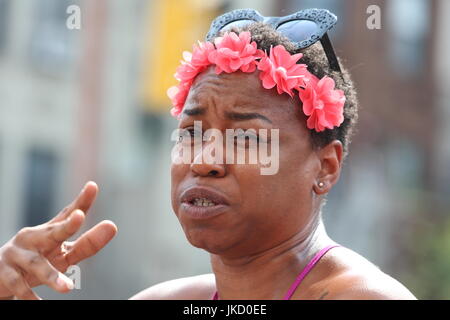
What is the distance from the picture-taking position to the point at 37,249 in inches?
138

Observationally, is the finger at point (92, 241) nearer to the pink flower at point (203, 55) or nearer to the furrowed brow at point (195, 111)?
the furrowed brow at point (195, 111)

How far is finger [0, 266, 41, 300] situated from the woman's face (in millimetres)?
804

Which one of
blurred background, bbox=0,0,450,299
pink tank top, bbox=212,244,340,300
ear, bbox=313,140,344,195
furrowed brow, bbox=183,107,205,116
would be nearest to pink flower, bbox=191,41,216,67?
furrowed brow, bbox=183,107,205,116

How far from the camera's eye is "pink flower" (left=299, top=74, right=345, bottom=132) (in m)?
4.20

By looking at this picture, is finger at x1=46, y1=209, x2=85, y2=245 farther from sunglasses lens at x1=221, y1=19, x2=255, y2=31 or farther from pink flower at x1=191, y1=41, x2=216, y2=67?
sunglasses lens at x1=221, y1=19, x2=255, y2=31

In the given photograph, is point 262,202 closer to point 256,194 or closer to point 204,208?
point 256,194

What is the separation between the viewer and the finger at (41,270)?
3.30 metres

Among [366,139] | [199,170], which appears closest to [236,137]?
[199,170]

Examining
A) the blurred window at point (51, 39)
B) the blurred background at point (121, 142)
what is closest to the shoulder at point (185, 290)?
the blurred background at point (121, 142)

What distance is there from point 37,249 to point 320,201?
1460mm

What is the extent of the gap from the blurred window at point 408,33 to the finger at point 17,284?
20249 millimetres

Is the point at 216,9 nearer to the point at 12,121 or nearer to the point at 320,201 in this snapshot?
the point at 12,121

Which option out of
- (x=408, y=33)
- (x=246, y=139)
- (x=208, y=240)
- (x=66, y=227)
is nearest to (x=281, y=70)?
(x=246, y=139)

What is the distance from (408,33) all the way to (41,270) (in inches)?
844
